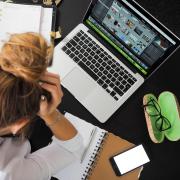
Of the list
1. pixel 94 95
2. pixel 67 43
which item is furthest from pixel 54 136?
pixel 67 43

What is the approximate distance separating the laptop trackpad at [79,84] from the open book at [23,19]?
132 mm

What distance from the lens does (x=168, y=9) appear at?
4.05ft

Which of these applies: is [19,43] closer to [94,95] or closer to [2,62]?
[2,62]

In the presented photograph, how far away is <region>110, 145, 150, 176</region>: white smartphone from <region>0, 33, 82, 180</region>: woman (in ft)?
0.39

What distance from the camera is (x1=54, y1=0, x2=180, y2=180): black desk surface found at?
3.43 ft

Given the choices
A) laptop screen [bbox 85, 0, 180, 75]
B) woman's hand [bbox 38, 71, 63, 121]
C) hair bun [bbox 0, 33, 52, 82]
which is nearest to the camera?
hair bun [bbox 0, 33, 52, 82]

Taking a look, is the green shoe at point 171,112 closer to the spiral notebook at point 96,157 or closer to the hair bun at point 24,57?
the spiral notebook at point 96,157

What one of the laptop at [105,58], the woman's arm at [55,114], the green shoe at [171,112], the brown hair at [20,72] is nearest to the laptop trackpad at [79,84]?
the laptop at [105,58]

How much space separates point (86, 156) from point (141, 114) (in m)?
0.21

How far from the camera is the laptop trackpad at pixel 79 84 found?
105 cm

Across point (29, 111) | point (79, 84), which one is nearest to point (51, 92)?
point (29, 111)

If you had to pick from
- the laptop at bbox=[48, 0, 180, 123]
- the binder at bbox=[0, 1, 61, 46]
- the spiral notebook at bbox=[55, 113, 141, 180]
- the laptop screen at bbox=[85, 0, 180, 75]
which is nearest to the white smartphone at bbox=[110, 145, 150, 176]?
the spiral notebook at bbox=[55, 113, 141, 180]

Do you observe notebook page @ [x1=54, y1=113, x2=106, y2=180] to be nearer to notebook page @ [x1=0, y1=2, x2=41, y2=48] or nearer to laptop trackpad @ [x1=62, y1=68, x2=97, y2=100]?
laptop trackpad @ [x1=62, y1=68, x2=97, y2=100]

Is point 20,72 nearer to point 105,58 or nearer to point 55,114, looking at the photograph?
point 55,114
